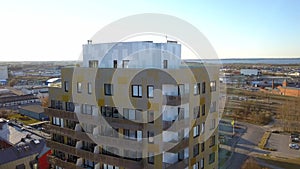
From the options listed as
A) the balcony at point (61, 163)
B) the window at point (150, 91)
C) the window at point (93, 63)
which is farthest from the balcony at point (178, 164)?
the window at point (93, 63)

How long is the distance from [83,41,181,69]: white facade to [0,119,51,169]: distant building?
5966 mm

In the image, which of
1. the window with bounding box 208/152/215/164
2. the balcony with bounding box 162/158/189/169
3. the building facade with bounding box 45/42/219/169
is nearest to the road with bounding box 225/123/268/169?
the window with bounding box 208/152/215/164

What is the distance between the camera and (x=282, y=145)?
52.1 ft

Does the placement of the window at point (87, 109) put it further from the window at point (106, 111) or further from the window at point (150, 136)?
the window at point (150, 136)

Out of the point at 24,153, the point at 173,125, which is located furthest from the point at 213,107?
the point at 24,153

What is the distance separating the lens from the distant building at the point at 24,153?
10.0 metres

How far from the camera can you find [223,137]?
17125 mm

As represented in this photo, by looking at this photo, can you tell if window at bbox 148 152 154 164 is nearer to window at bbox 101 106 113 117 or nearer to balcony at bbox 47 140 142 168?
balcony at bbox 47 140 142 168

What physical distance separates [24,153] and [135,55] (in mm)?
7393

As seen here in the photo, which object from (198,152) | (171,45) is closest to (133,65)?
(171,45)

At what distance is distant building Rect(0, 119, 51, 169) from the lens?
32.8 ft

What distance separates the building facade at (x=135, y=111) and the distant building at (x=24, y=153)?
12.6 ft

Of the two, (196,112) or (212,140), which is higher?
(196,112)

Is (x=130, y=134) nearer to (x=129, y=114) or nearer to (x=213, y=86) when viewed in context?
(x=129, y=114)
